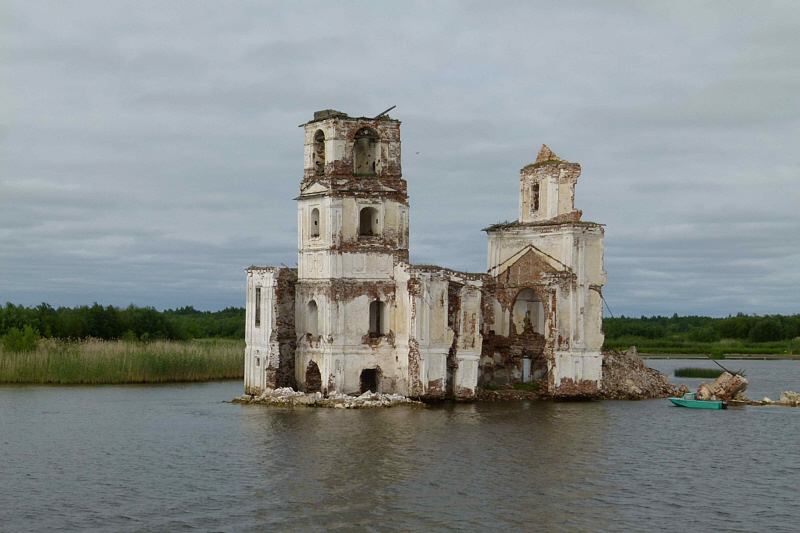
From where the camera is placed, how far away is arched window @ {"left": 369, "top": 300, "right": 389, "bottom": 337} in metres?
38.3

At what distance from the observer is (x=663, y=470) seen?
25344 millimetres

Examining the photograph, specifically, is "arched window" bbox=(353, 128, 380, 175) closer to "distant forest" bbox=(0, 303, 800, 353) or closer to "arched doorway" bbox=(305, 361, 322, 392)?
"arched doorway" bbox=(305, 361, 322, 392)

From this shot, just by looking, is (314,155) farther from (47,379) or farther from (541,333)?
(47,379)

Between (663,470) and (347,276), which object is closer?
(663,470)

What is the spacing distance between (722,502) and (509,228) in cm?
2283

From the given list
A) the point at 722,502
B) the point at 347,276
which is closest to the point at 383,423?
the point at 347,276

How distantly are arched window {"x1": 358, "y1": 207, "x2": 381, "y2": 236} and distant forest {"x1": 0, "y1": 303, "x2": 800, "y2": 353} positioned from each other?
68.6ft

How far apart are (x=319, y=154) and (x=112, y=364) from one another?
16224 millimetres

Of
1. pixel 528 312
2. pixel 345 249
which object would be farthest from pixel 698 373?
pixel 345 249

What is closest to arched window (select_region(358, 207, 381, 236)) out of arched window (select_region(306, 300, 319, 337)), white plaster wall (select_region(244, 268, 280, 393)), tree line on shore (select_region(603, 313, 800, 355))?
arched window (select_region(306, 300, 319, 337))

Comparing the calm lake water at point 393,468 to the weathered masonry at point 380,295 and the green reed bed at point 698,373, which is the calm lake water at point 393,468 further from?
the green reed bed at point 698,373

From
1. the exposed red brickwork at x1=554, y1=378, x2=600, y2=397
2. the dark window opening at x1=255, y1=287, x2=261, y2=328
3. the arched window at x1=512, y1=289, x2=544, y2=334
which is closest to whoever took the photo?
the exposed red brickwork at x1=554, y1=378, x2=600, y2=397

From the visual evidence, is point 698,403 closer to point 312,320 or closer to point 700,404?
point 700,404

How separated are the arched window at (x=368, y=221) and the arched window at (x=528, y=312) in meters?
8.61
